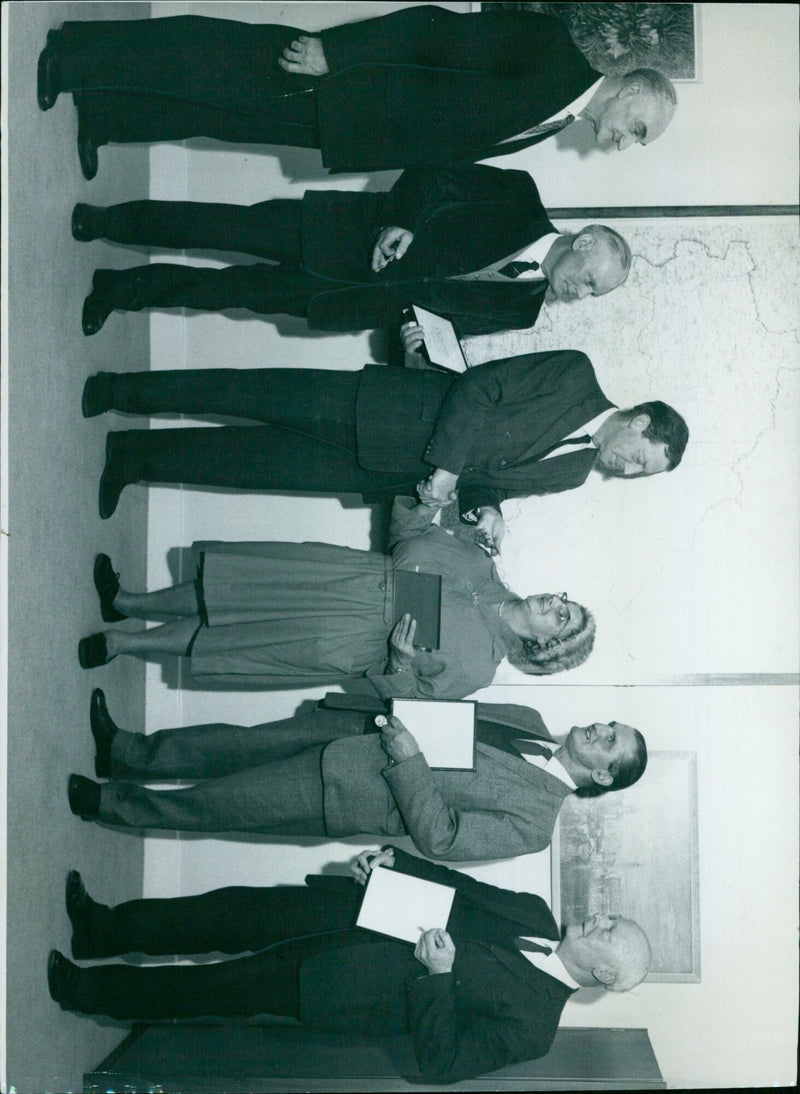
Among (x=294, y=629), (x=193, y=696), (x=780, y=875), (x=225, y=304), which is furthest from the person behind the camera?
(x=193, y=696)

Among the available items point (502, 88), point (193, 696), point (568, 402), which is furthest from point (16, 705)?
point (502, 88)


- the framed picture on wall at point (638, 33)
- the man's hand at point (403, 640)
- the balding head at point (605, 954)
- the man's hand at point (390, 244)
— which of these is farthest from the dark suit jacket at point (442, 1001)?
the framed picture on wall at point (638, 33)

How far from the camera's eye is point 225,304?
321cm

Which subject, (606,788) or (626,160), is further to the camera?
(626,160)

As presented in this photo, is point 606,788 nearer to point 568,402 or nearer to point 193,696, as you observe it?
point 568,402

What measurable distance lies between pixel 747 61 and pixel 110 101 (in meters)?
2.24

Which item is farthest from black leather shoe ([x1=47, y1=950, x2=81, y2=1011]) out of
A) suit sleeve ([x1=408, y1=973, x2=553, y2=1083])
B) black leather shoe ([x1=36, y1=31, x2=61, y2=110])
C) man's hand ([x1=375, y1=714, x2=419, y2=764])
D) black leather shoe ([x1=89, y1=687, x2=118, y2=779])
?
black leather shoe ([x1=36, y1=31, x2=61, y2=110])

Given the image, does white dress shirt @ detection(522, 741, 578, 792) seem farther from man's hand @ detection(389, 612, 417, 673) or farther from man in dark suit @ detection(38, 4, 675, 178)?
man in dark suit @ detection(38, 4, 675, 178)

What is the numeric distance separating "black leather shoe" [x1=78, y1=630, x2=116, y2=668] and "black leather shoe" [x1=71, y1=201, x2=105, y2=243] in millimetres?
1242

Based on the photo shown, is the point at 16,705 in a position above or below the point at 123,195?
below

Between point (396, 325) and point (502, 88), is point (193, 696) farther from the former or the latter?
point (502, 88)

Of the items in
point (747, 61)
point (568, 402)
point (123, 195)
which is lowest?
point (568, 402)

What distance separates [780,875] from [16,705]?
2604mm

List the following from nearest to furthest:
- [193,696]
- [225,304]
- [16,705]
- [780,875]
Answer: [16,705] < [225,304] < [780,875] < [193,696]
